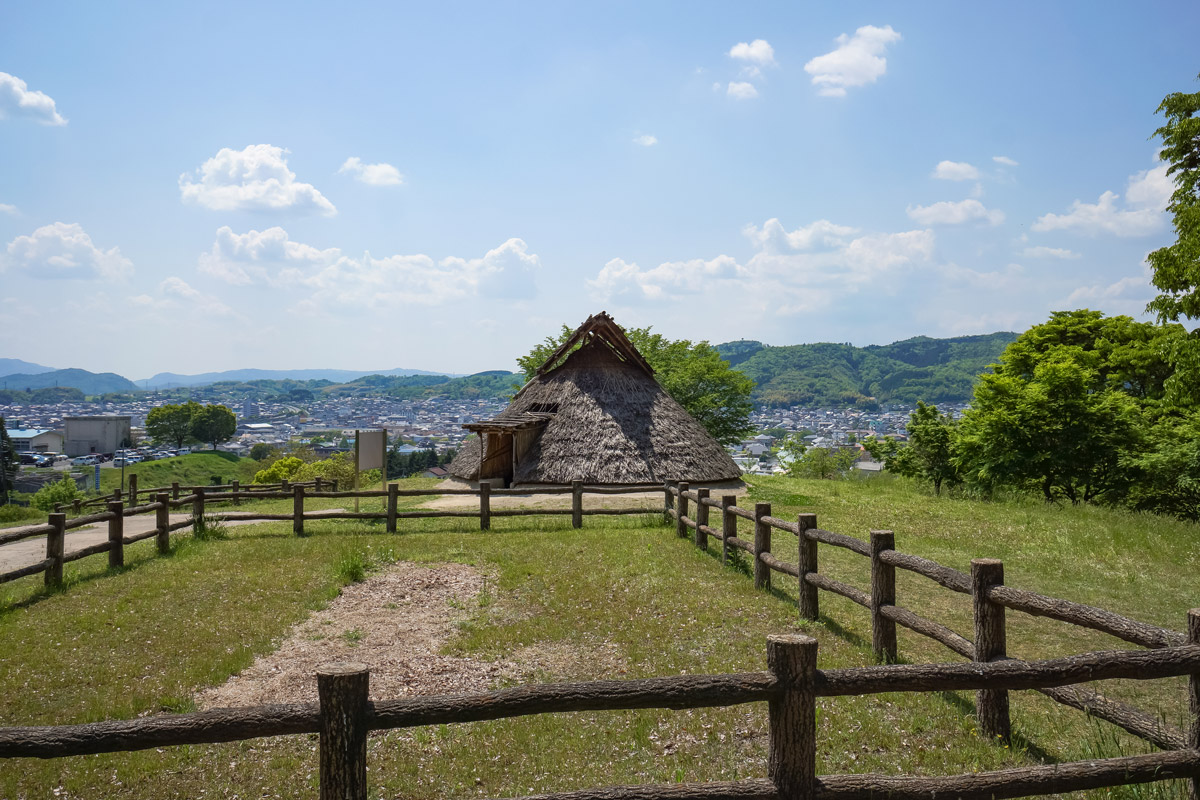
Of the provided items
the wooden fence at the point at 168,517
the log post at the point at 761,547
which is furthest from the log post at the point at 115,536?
the log post at the point at 761,547

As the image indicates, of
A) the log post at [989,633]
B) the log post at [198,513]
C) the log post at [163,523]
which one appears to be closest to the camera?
the log post at [989,633]

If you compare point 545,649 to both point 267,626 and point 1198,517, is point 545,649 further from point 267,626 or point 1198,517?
point 1198,517

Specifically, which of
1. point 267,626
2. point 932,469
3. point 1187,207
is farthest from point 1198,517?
point 267,626

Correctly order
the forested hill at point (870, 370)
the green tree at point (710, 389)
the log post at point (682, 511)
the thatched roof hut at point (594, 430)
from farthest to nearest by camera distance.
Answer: the forested hill at point (870, 370), the green tree at point (710, 389), the thatched roof hut at point (594, 430), the log post at point (682, 511)

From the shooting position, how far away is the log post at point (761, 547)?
380 inches

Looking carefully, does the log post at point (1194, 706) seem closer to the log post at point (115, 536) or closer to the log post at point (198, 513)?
the log post at point (115, 536)

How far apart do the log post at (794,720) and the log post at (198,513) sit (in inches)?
572

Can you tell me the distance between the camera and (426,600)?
9727mm

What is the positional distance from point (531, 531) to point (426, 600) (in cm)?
576

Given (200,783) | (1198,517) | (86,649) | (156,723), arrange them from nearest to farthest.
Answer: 1. (156,723)
2. (200,783)
3. (86,649)
4. (1198,517)

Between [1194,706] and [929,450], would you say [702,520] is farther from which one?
[929,450]

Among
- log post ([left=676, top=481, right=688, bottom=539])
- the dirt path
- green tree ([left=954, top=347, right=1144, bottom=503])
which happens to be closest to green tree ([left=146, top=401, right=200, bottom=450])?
the dirt path

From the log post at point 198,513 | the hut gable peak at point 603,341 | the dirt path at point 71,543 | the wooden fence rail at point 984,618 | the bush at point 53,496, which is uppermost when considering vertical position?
the hut gable peak at point 603,341

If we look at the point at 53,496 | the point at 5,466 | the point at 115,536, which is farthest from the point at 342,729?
the point at 5,466
